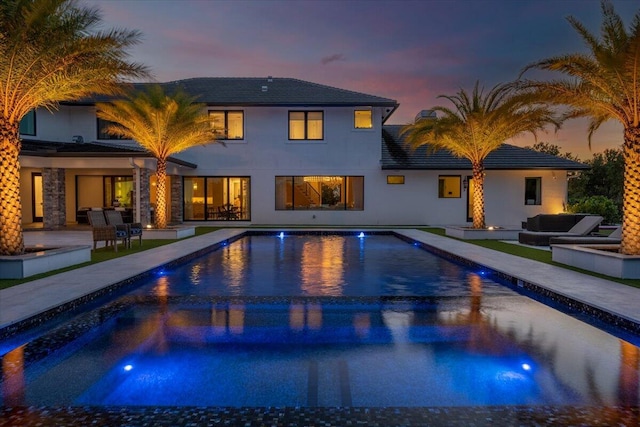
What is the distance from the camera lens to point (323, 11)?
76.0 feet

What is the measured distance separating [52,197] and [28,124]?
5.20 metres

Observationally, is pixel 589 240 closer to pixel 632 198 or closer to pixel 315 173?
pixel 632 198

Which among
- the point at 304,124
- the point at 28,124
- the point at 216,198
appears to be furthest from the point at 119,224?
the point at 304,124

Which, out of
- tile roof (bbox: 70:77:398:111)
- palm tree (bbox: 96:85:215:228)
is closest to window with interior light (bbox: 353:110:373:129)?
tile roof (bbox: 70:77:398:111)

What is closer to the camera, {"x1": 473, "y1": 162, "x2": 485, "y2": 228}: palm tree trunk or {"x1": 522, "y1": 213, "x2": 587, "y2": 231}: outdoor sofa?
{"x1": 522, "y1": 213, "x2": 587, "y2": 231}: outdoor sofa

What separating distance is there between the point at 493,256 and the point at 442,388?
8.69 m

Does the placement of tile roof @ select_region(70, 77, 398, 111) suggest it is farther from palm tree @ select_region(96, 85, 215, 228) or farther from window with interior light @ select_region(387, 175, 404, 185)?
palm tree @ select_region(96, 85, 215, 228)

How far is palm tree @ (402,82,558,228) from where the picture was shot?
55.5 ft

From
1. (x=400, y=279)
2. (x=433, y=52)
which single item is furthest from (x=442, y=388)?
(x=433, y=52)

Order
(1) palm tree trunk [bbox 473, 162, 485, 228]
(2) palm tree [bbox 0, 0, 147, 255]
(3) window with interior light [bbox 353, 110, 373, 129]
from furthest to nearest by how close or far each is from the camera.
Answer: (3) window with interior light [bbox 353, 110, 373, 129], (1) palm tree trunk [bbox 473, 162, 485, 228], (2) palm tree [bbox 0, 0, 147, 255]

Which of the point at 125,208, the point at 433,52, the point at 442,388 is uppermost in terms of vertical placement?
the point at 433,52

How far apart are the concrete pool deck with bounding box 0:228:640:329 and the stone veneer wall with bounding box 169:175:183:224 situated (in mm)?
11817

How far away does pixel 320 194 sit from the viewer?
25438mm

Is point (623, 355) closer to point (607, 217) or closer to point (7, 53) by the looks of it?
point (7, 53)
